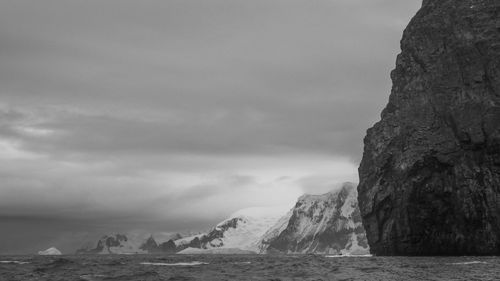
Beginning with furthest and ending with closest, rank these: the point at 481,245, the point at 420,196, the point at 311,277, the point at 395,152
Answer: the point at 395,152 → the point at 420,196 → the point at 481,245 → the point at 311,277

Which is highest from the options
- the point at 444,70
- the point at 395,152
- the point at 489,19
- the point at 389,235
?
the point at 489,19

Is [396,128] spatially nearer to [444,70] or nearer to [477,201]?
[444,70]

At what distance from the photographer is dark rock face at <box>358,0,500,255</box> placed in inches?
6206

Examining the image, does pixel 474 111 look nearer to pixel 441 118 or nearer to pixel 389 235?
pixel 441 118

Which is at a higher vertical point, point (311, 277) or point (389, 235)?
point (389, 235)

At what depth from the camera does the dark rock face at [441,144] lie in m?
158

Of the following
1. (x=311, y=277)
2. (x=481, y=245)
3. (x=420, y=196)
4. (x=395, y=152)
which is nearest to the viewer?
(x=311, y=277)

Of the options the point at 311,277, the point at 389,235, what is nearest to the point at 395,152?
the point at 389,235

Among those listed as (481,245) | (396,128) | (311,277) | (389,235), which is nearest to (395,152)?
(396,128)

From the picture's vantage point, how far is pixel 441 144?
166375 mm

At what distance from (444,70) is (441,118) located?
13.6 m

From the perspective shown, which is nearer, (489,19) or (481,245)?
(481,245)

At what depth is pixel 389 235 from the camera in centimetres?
17375

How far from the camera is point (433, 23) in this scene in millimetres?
183750
